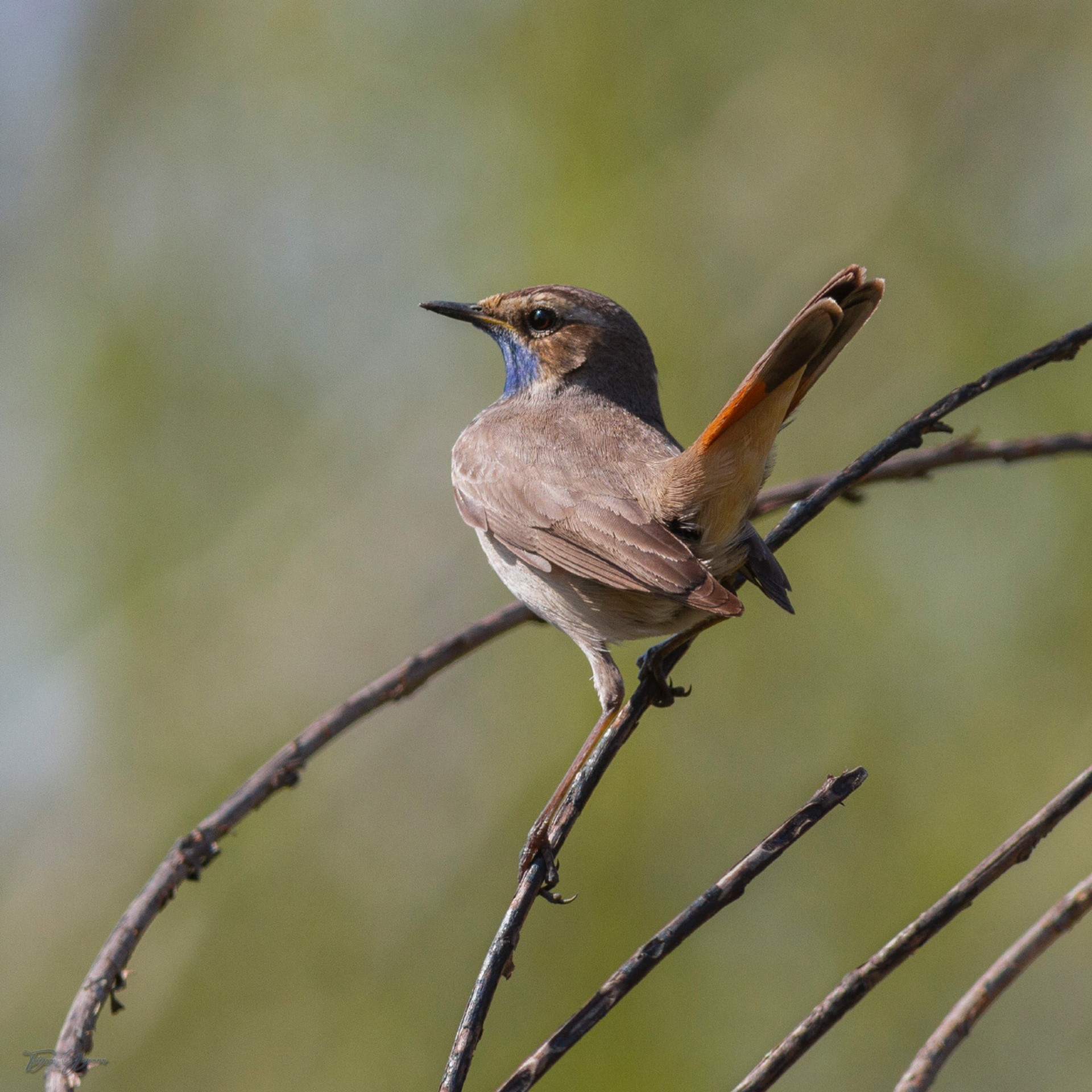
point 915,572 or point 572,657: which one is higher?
point 572,657

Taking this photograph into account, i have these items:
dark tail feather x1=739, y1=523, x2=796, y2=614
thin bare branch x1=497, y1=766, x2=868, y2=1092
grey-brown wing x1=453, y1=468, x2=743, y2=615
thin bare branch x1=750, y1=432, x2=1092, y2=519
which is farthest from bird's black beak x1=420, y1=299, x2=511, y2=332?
thin bare branch x1=497, y1=766, x2=868, y2=1092

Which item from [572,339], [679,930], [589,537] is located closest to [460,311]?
[572,339]

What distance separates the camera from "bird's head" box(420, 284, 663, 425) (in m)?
4.19

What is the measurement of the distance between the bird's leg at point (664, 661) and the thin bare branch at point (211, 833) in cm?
35

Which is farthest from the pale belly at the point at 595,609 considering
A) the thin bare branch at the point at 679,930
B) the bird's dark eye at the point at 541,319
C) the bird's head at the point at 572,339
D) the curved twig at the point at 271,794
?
the thin bare branch at the point at 679,930

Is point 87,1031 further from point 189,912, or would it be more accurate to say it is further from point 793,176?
point 793,176

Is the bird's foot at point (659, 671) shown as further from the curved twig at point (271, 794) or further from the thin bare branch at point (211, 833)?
the thin bare branch at point (211, 833)

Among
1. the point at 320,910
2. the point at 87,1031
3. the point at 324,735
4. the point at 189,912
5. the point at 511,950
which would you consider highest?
the point at 189,912

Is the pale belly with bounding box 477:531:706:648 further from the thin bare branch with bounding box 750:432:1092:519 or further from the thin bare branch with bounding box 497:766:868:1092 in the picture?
the thin bare branch with bounding box 497:766:868:1092

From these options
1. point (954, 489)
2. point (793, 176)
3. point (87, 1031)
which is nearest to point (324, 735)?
point (87, 1031)

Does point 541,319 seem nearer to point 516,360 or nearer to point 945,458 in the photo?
point 516,360

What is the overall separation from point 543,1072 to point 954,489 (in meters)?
3.45

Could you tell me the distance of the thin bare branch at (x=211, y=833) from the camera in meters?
1.71

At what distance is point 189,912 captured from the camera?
4.52 metres
